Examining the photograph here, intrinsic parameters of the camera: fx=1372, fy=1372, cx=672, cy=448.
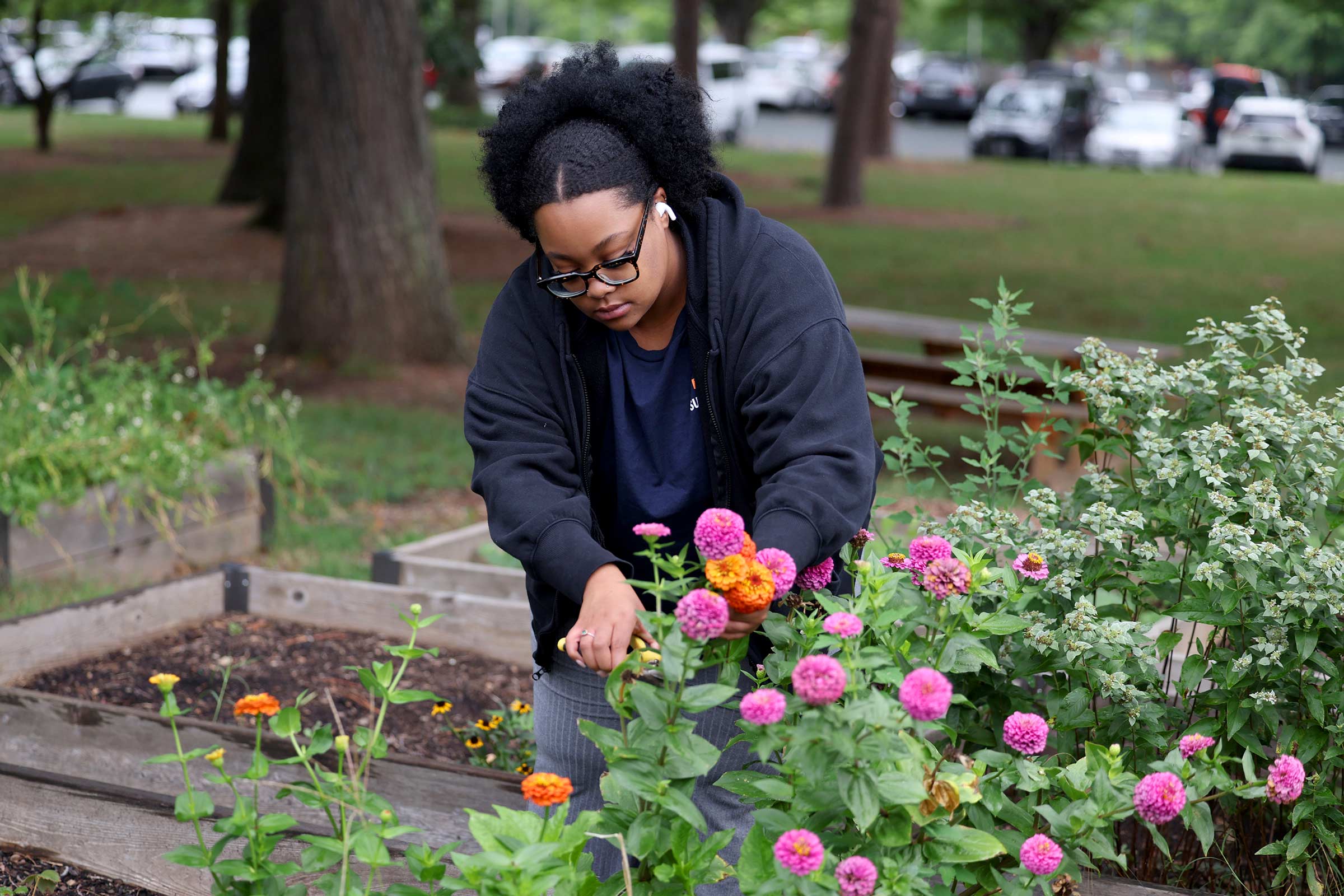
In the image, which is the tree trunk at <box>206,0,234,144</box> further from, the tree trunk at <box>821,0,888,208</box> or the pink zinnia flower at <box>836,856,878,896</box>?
the pink zinnia flower at <box>836,856,878,896</box>

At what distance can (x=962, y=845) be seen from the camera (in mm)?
1827

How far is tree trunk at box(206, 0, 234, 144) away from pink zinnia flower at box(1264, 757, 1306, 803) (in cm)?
2081

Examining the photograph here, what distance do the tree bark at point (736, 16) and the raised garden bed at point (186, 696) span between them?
44.1 meters

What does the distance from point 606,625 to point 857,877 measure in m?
0.52

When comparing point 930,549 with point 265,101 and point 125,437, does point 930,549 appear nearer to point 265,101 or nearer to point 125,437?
point 125,437

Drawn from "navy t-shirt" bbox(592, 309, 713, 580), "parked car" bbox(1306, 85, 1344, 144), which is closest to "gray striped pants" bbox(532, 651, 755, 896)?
"navy t-shirt" bbox(592, 309, 713, 580)

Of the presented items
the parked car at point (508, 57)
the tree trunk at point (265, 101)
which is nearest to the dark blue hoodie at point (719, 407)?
the tree trunk at point (265, 101)

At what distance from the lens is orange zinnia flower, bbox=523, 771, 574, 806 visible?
1.67m

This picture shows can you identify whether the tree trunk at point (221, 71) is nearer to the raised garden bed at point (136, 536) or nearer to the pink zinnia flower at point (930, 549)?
the raised garden bed at point (136, 536)

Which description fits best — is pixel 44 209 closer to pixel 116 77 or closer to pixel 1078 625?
pixel 1078 625

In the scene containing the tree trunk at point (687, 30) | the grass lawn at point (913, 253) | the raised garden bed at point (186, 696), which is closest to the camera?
the raised garden bed at point (186, 696)

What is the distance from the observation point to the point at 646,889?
6.26 feet

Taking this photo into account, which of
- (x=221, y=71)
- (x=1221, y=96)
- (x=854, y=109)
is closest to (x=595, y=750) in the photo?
(x=854, y=109)

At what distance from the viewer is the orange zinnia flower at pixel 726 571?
5.27ft
